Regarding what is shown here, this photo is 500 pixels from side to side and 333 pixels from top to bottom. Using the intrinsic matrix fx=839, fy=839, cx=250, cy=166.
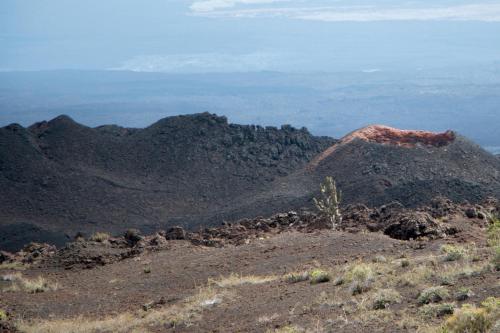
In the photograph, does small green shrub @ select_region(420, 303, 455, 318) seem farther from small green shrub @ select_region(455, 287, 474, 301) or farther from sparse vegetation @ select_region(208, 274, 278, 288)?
sparse vegetation @ select_region(208, 274, 278, 288)

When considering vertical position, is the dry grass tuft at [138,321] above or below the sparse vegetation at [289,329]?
below

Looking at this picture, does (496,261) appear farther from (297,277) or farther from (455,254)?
(297,277)

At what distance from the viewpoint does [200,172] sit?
3703cm

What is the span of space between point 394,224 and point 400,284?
732cm

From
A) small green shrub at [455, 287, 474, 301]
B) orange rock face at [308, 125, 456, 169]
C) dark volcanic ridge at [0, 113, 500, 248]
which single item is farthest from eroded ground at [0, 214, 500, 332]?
orange rock face at [308, 125, 456, 169]

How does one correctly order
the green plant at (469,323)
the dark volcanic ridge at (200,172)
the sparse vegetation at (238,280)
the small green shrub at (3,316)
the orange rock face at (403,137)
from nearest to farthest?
the green plant at (469,323) < the small green shrub at (3,316) < the sparse vegetation at (238,280) < the dark volcanic ridge at (200,172) < the orange rock face at (403,137)

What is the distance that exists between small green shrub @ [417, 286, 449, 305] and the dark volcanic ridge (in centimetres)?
1622

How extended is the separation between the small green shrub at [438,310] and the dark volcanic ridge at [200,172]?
16.8 metres

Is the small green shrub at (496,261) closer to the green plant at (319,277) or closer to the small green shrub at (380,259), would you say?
the green plant at (319,277)

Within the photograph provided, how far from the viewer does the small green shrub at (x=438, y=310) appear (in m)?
10.0

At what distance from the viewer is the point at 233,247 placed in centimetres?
1969

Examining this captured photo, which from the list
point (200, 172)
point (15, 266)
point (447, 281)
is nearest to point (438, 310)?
point (447, 281)

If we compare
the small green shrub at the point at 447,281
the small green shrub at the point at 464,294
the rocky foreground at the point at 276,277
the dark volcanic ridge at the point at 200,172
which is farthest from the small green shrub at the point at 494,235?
the dark volcanic ridge at the point at 200,172

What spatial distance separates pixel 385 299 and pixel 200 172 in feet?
86.3
